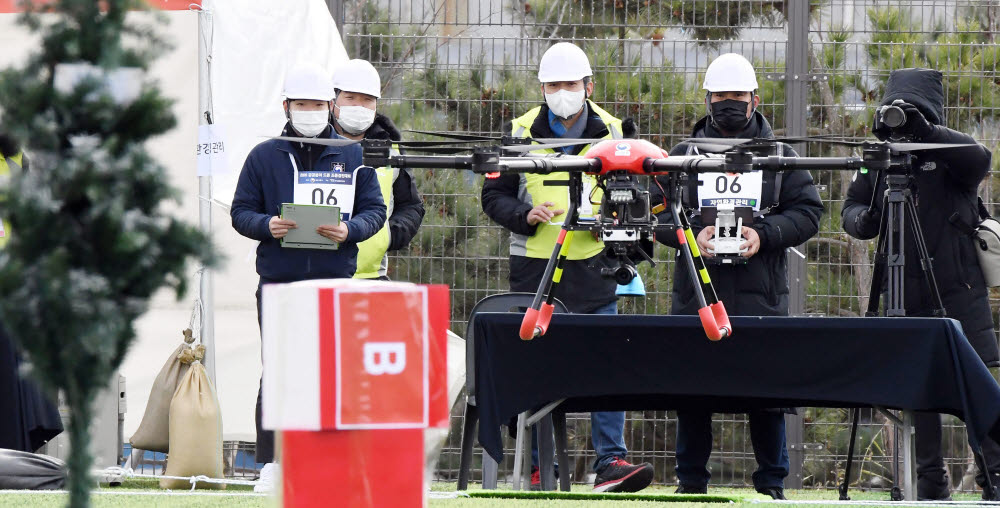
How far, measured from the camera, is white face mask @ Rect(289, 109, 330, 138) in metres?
6.45

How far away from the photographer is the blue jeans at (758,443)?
620cm

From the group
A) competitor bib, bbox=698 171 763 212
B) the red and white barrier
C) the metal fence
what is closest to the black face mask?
competitor bib, bbox=698 171 763 212

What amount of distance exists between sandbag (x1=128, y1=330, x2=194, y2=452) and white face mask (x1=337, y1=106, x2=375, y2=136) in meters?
1.28

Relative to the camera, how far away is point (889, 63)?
8.00m

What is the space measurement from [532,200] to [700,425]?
1.33m

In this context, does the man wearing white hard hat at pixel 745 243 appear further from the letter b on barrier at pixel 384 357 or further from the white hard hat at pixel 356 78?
the letter b on barrier at pixel 384 357

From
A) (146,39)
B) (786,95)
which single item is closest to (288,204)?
(786,95)

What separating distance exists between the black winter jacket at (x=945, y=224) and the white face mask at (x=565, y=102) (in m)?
1.33

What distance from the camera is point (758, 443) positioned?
6223 mm

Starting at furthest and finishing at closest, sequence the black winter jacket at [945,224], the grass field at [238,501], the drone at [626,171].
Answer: the black winter jacket at [945,224] → the drone at [626,171] → the grass field at [238,501]

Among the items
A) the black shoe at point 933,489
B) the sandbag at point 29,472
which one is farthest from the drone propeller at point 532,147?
the black shoe at point 933,489

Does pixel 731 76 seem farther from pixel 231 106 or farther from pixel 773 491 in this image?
pixel 231 106

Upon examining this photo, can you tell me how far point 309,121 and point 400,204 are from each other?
0.80 meters

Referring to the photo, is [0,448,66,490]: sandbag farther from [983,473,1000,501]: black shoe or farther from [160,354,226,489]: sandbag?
[983,473,1000,501]: black shoe
